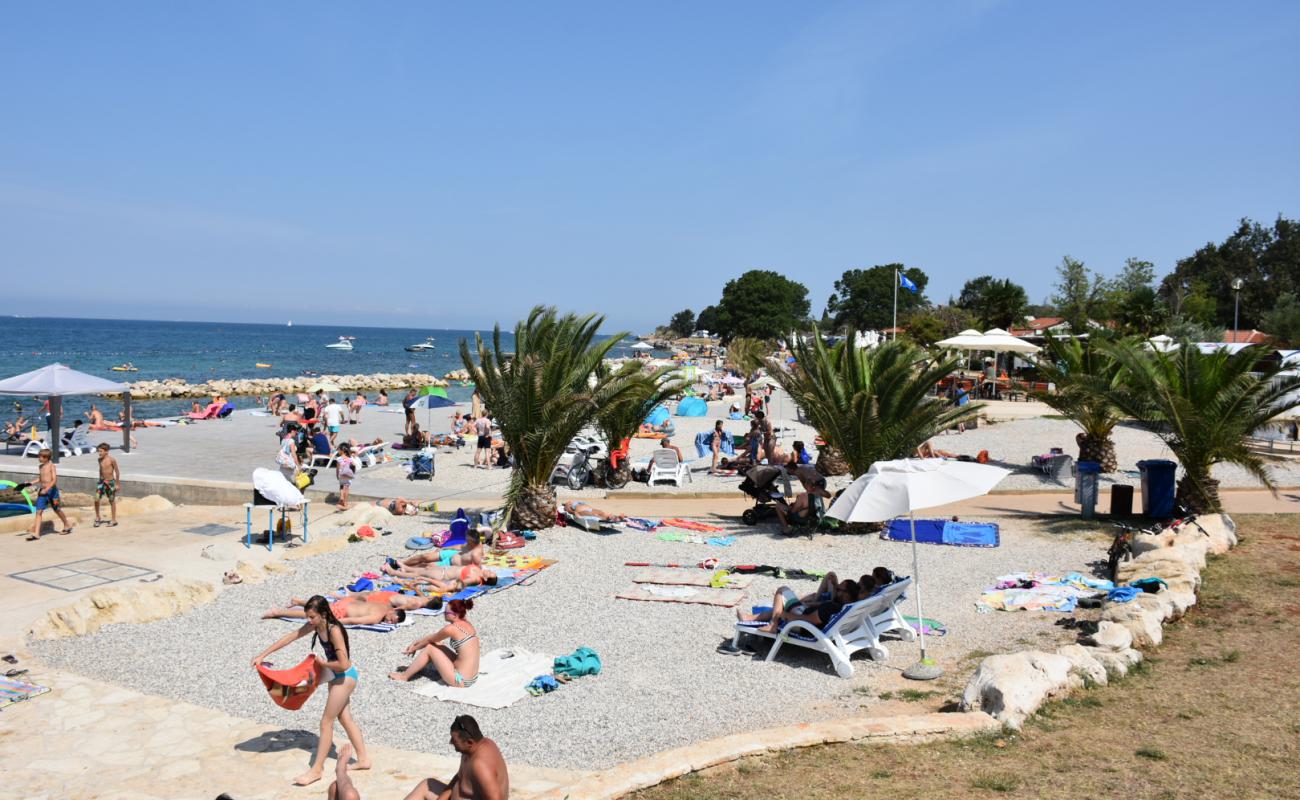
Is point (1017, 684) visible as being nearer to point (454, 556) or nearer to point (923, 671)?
point (923, 671)

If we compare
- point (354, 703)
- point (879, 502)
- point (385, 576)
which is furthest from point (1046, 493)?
point (354, 703)

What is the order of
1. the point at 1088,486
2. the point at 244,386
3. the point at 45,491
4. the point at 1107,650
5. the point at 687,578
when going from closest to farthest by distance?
the point at 1107,650
the point at 687,578
the point at 45,491
the point at 1088,486
the point at 244,386

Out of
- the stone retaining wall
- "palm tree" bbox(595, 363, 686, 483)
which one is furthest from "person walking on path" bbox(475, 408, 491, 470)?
the stone retaining wall

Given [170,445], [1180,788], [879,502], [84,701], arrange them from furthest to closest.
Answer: [170,445]
[879,502]
[84,701]
[1180,788]

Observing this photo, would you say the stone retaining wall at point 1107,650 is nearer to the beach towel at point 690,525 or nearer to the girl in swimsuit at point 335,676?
the girl in swimsuit at point 335,676

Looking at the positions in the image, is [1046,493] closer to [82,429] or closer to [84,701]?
[84,701]

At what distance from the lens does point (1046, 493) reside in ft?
52.1

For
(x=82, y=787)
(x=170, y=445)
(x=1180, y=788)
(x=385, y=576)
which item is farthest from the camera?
(x=170, y=445)

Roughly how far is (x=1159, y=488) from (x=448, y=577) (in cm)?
1009

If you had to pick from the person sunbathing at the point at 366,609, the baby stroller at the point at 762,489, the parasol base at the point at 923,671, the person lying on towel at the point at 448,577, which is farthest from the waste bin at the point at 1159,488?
the person sunbathing at the point at 366,609

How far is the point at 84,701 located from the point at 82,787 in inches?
62.0

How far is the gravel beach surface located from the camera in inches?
249

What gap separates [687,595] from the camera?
31.4ft

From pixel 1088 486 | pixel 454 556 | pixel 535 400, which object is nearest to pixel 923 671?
pixel 454 556
